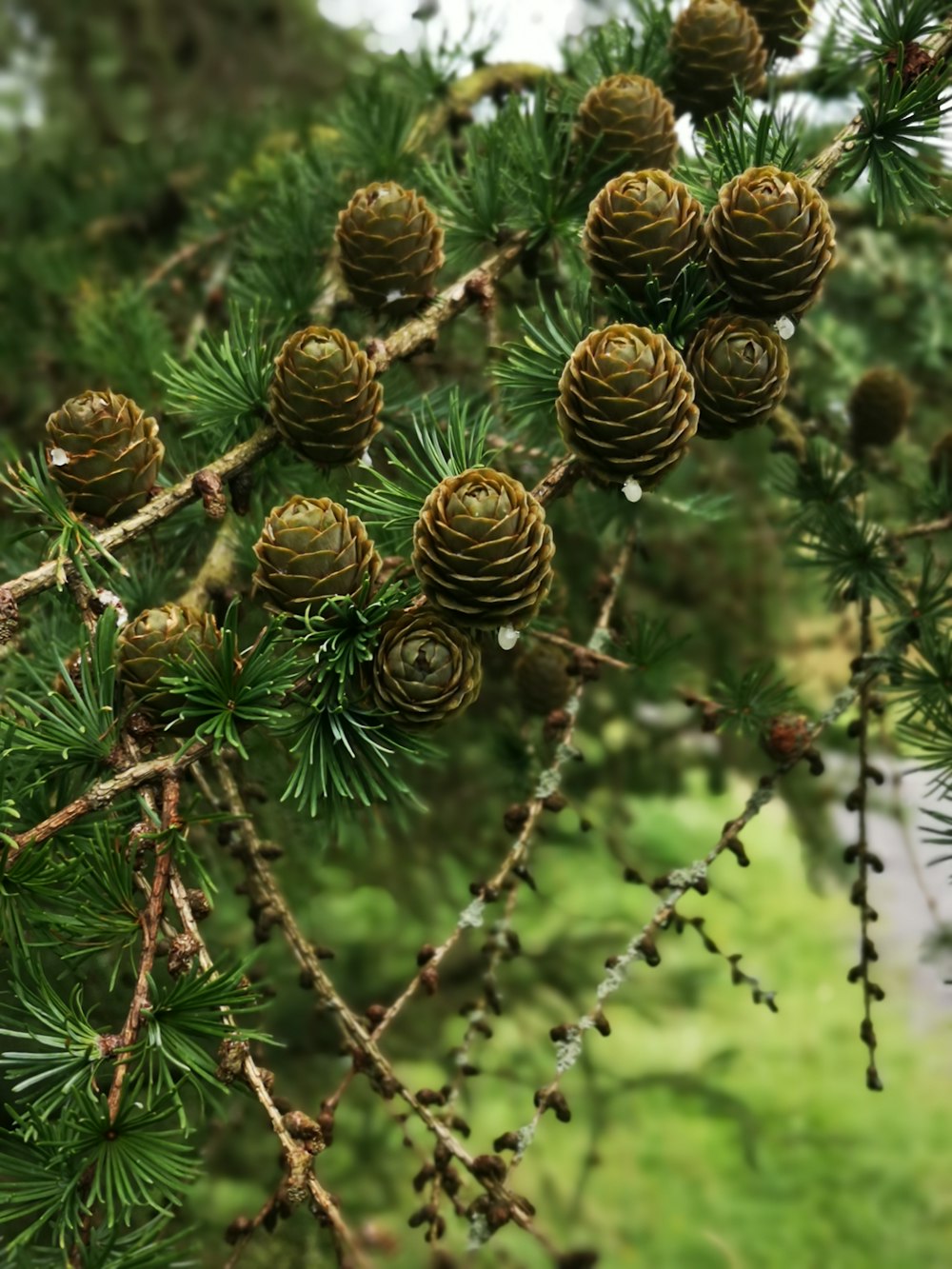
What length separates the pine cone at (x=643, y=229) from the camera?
0.56 meters

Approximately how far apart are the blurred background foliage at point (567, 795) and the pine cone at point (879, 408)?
0.02m

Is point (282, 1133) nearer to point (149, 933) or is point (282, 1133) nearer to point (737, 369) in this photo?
point (149, 933)

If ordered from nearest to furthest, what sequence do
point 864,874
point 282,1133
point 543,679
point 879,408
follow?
point 282,1133
point 864,874
point 543,679
point 879,408

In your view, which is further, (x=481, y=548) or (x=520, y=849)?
(x=520, y=849)

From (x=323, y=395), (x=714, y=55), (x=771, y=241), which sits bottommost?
(x=323, y=395)

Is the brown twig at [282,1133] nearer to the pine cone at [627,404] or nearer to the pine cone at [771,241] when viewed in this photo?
the pine cone at [627,404]

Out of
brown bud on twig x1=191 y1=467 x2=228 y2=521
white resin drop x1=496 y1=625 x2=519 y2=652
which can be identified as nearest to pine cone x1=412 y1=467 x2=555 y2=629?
white resin drop x1=496 y1=625 x2=519 y2=652

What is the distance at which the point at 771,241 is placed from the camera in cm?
54

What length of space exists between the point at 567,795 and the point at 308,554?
2.85ft

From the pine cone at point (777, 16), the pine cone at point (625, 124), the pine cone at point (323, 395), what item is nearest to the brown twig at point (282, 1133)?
the pine cone at point (323, 395)

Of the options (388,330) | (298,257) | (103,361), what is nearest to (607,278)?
(388,330)

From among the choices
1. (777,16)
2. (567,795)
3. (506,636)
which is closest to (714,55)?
(777,16)

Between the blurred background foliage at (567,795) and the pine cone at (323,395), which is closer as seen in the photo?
the pine cone at (323,395)

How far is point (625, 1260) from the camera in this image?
1.53 m
